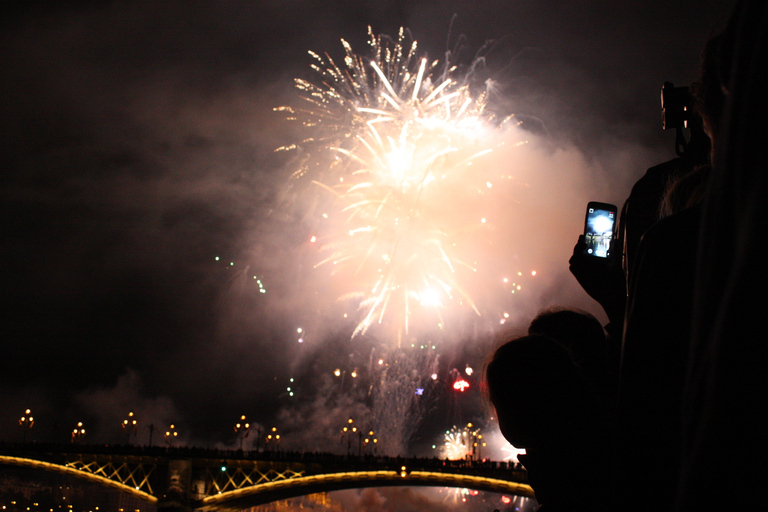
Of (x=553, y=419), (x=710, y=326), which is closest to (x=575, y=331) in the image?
(x=553, y=419)

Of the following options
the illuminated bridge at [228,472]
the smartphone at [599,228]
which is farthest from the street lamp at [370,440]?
the smartphone at [599,228]

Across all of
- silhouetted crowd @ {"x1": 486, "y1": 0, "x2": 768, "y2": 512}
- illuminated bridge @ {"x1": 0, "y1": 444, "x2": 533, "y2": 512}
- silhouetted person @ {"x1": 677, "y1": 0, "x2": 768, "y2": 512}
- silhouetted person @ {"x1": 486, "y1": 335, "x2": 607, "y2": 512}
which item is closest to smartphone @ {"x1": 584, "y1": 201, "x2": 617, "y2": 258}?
silhouetted person @ {"x1": 486, "y1": 335, "x2": 607, "y2": 512}

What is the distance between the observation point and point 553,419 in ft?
5.32

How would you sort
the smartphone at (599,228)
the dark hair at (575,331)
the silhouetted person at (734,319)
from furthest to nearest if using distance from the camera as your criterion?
the smartphone at (599,228), the dark hair at (575,331), the silhouetted person at (734,319)

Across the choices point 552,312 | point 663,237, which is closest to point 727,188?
point 663,237

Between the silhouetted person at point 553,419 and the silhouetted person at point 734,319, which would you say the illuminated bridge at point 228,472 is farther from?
the silhouetted person at point 734,319

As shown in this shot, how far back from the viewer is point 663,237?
0.93 metres

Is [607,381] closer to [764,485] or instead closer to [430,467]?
[764,485]

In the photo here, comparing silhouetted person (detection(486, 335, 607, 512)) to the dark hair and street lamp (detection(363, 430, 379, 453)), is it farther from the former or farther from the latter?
street lamp (detection(363, 430, 379, 453))

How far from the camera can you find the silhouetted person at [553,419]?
62.6 inches

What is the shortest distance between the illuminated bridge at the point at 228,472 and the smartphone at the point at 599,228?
179 feet

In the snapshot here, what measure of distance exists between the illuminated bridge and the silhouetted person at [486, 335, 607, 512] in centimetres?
5601

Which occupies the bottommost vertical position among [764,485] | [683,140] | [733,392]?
[764,485]

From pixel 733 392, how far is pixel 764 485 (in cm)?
13
